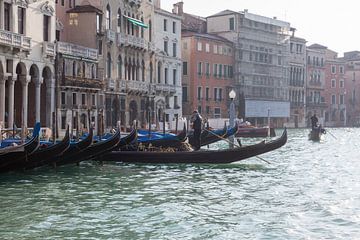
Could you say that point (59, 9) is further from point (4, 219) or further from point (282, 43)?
point (282, 43)

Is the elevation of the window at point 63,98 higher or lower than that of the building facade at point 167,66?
lower

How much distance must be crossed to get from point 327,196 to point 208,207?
1.86 metres

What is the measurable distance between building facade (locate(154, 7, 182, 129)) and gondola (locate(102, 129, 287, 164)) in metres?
15.9

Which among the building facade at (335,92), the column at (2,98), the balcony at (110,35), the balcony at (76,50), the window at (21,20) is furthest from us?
the building facade at (335,92)

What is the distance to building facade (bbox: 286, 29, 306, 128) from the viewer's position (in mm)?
43344

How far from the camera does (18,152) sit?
9344 millimetres

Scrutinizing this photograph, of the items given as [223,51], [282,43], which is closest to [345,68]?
[282,43]

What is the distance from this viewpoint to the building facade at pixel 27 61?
17.1 m

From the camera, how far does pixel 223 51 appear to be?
35.4 meters

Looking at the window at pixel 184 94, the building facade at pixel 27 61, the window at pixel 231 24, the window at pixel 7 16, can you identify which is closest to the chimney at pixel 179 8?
the window at pixel 231 24

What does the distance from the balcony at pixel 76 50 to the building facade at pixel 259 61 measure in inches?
619

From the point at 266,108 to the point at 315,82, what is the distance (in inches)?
336

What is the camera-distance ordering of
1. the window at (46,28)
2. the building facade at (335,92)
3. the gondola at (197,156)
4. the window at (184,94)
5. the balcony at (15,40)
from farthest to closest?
the building facade at (335,92) < the window at (184,94) < the window at (46,28) < the balcony at (15,40) < the gondola at (197,156)

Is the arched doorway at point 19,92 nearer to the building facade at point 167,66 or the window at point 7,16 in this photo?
the window at point 7,16
